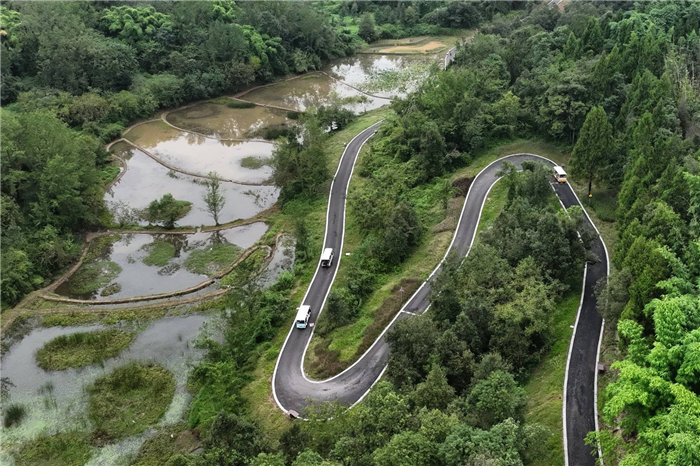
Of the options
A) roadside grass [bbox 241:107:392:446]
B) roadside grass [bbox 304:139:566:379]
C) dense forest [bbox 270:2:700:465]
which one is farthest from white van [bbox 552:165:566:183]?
roadside grass [bbox 241:107:392:446]

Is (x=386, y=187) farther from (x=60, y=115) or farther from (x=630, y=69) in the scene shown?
(x=60, y=115)

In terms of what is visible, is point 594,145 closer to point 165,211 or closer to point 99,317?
point 165,211

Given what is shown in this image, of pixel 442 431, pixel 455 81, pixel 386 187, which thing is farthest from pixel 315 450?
pixel 455 81

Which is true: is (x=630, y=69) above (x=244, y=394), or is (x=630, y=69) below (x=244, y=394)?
above

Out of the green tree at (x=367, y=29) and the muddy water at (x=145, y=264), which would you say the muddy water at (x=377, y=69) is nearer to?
the green tree at (x=367, y=29)

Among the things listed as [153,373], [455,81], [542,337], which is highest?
[455,81]
